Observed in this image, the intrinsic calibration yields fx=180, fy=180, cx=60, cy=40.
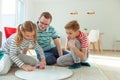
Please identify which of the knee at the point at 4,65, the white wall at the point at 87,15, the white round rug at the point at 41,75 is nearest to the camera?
the white round rug at the point at 41,75

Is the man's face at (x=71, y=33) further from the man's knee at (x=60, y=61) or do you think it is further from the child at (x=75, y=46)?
the man's knee at (x=60, y=61)

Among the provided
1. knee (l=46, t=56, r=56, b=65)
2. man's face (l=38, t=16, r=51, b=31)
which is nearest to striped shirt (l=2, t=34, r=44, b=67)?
man's face (l=38, t=16, r=51, b=31)

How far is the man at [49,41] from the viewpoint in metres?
1.95

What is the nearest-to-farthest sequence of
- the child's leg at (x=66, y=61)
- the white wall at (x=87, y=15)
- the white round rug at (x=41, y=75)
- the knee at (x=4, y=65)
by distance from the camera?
the white round rug at (x=41, y=75)
the knee at (x=4, y=65)
the child's leg at (x=66, y=61)
the white wall at (x=87, y=15)

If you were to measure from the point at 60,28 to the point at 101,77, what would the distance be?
3925 mm

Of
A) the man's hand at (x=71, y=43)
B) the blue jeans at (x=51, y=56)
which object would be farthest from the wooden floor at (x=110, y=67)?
the blue jeans at (x=51, y=56)

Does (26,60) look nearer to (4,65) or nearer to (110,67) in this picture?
(4,65)

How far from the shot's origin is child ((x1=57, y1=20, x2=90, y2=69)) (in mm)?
1813

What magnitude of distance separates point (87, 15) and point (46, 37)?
347 cm

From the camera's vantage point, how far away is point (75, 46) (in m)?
1.86

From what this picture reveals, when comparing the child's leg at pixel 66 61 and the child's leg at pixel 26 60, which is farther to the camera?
the child's leg at pixel 66 61

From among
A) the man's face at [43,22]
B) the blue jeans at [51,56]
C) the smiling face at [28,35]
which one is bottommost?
the blue jeans at [51,56]

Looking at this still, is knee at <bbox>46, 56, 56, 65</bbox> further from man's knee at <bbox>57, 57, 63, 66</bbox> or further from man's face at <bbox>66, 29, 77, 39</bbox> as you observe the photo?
man's face at <bbox>66, 29, 77, 39</bbox>

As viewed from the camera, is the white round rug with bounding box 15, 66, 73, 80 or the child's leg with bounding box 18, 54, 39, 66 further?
the child's leg with bounding box 18, 54, 39, 66
